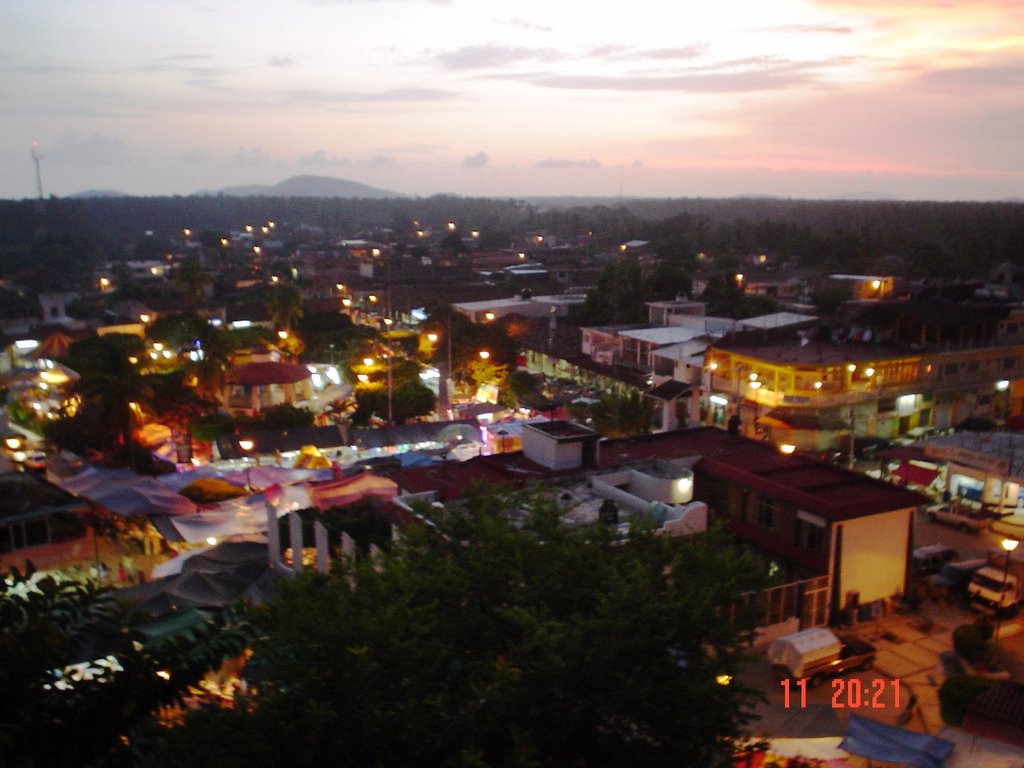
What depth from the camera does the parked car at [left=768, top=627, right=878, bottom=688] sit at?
38.1 feet

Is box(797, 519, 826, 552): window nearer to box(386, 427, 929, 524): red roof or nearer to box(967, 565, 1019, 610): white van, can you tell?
box(386, 427, 929, 524): red roof

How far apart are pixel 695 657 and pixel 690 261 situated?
65168 mm

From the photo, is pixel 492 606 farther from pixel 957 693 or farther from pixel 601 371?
pixel 601 371

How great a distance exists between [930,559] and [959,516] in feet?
9.85

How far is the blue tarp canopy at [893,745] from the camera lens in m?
8.96

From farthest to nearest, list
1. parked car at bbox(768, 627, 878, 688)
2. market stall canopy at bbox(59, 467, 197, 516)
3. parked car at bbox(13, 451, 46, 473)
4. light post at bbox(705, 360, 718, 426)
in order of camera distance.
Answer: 1. light post at bbox(705, 360, 718, 426)
2. parked car at bbox(13, 451, 46, 473)
3. market stall canopy at bbox(59, 467, 197, 516)
4. parked car at bbox(768, 627, 878, 688)

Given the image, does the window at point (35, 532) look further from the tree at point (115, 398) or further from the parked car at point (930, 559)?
the parked car at point (930, 559)

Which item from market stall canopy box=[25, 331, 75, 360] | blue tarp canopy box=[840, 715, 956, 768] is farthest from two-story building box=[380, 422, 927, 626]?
market stall canopy box=[25, 331, 75, 360]

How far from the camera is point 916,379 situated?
85.5 ft

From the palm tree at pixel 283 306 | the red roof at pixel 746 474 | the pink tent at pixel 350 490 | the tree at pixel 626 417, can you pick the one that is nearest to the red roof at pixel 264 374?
the tree at pixel 626 417

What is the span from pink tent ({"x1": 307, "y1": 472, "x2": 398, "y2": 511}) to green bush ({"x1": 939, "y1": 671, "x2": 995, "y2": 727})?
370 inches

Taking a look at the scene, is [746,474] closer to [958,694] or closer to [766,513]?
[766,513]

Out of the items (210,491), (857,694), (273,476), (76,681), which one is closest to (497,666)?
(76,681)

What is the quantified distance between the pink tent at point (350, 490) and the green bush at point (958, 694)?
30.8 feet
